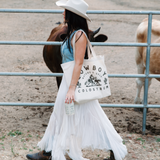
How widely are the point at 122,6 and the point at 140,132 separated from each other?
1076cm

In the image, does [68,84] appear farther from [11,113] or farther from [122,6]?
[122,6]

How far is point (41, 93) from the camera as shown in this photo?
5145 mm

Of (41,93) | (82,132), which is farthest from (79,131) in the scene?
(41,93)

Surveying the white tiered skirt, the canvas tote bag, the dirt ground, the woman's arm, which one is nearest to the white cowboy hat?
the woman's arm

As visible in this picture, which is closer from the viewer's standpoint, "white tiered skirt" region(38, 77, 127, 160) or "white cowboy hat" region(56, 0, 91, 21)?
"white cowboy hat" region(56, 0, 91, 21)

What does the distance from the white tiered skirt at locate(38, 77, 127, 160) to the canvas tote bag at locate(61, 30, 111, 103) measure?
191 millimetres

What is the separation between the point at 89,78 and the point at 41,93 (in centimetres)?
289

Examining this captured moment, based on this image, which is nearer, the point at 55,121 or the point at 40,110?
the point at 55,121

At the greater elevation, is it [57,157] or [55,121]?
[55,121]

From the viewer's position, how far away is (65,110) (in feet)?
7.79

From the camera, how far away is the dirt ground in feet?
10.8

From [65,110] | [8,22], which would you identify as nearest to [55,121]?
[65,110]

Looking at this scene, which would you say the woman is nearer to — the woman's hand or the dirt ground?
the woman's hand

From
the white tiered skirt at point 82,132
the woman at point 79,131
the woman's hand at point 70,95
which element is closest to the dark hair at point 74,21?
the woman at point 79,131
